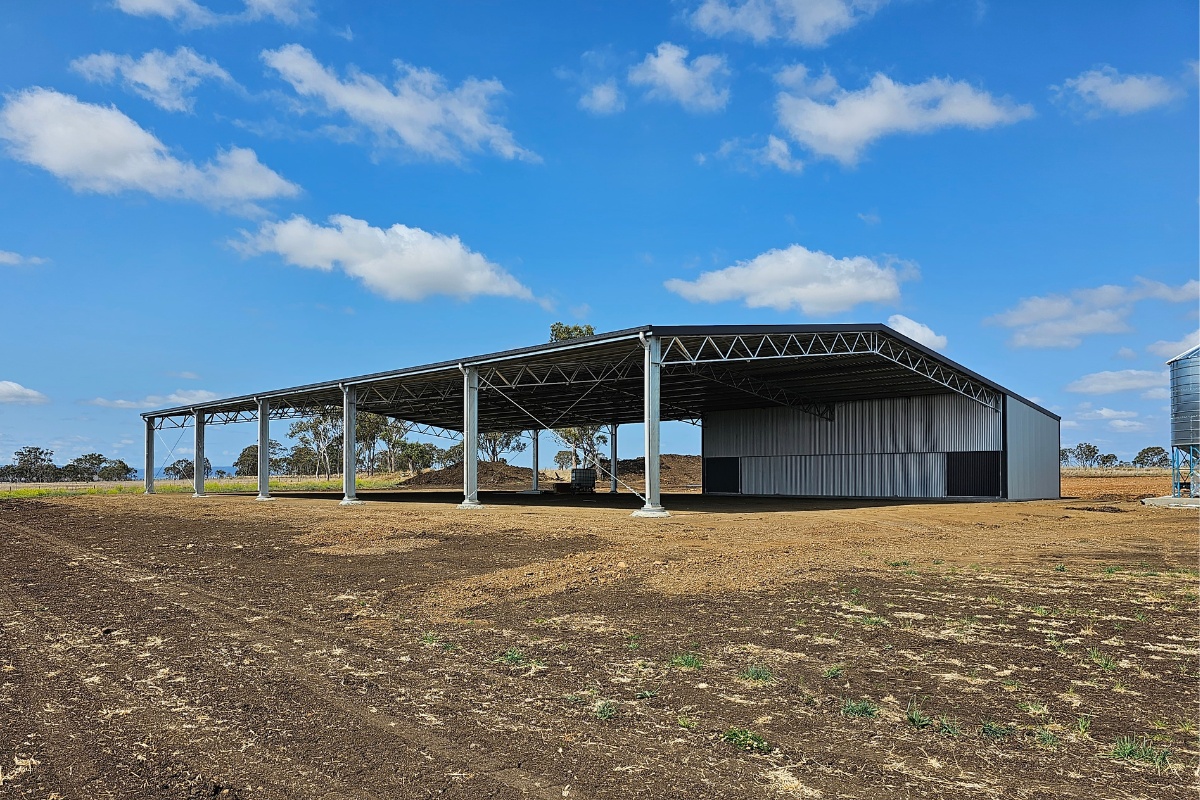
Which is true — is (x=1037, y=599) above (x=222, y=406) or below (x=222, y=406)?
below

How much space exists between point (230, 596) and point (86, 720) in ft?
18.9

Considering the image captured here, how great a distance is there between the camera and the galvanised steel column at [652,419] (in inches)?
933

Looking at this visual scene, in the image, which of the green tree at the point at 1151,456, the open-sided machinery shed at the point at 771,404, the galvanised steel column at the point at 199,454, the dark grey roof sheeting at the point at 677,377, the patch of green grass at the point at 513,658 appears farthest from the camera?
the green tree at the point at 1151,456

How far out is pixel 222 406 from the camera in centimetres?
4750

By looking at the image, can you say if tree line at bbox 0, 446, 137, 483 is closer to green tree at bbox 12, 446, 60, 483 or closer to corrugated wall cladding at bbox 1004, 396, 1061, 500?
green tree at bbox 12, 446, 60, 483

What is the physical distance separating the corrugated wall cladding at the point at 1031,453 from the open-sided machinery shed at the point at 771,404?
0.11 metres

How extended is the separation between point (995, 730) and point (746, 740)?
1843 millimetres

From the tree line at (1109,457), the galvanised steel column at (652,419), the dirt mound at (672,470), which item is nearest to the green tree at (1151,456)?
the tree line at (1109,457)

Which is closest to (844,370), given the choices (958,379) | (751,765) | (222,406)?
(958,379)

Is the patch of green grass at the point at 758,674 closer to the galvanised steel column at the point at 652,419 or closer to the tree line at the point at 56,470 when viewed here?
the galvanised steel column at the point at 652,419

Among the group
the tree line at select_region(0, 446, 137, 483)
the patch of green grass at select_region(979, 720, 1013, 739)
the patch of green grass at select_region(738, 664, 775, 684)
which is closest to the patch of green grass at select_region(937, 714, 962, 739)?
the patch of green grass at select_region(979, 720, 1013, 739)

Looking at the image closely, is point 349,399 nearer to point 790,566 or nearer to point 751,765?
point 790,566

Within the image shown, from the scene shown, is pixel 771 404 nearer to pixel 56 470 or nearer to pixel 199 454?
pixel 199 454

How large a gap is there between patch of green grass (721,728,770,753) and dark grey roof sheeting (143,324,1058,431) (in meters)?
19.2
